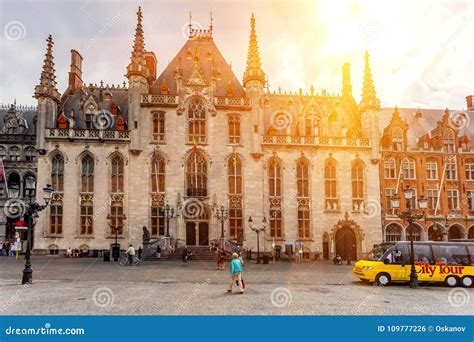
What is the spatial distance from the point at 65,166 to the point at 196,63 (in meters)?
16.3

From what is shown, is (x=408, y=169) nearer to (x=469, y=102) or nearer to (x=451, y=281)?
(x=469, y=102)

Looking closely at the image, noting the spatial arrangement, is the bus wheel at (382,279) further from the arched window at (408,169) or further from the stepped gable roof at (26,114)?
the stepped gable roof at (26,114)

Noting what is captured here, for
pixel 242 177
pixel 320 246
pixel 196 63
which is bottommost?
pixel 320 246

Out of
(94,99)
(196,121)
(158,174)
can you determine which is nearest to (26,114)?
(94,99)

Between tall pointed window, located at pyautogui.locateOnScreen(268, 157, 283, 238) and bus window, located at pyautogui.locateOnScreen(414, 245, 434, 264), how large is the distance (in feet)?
67.0

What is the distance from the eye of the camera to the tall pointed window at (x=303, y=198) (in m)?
42.3

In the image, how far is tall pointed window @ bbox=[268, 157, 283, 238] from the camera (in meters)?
41.9

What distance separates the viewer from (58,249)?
129 ft

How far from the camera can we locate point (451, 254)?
71.6ft

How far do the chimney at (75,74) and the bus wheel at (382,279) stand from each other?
37.7 m

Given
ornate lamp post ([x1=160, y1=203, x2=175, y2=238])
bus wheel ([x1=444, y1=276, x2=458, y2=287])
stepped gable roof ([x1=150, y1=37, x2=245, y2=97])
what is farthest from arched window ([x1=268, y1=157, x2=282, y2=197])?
bus wheel ([x1=444, y1=276, x2=458, y2=287])

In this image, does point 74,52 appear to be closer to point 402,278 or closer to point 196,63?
point 196,63
